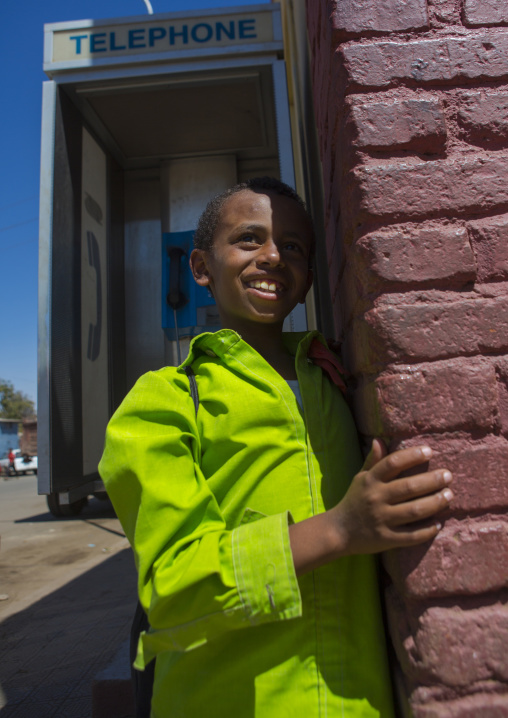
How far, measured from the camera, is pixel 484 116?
2.85 feet

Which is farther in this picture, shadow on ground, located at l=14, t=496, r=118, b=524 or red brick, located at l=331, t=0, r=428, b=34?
shadow on ground, located at l=14, t=496, r=118, b=524

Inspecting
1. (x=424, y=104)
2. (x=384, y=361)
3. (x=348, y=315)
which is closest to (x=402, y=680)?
(x=384, y=361)

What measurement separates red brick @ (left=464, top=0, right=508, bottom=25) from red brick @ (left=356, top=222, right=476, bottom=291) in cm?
39

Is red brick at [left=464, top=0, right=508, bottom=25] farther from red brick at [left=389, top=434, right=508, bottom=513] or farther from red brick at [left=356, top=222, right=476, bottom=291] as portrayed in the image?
red brick at [left=389, top=434, right=508, bottom=513]

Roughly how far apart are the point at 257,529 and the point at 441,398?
13.9 inches

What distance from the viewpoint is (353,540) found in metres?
0.77

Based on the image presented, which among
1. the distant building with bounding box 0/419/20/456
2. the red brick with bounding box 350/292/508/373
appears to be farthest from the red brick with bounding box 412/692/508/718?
the distant building with bounding box 0/419/20/456

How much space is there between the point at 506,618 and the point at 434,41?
958mm

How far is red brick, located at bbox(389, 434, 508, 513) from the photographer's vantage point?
77 centimetres

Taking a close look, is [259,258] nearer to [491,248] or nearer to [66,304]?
[491,248]

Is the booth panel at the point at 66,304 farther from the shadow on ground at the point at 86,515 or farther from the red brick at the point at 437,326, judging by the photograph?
the shadow on ground at the point at 86,515

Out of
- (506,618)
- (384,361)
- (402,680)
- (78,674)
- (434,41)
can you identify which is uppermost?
(434,41)

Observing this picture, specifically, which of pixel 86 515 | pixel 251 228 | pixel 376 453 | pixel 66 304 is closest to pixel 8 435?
pixel 86 515

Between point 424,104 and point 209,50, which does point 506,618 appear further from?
point 209,50
